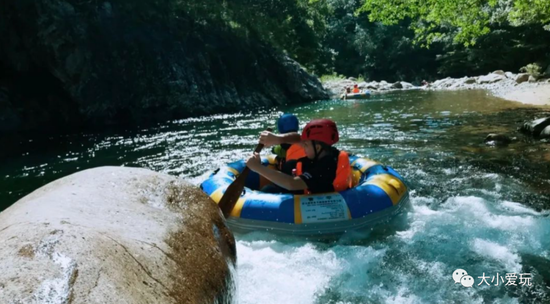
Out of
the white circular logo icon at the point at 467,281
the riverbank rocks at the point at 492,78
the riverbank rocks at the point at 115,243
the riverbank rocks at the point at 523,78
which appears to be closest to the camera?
the riverbank rocks at the point at 115,243

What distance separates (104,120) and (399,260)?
15.1 metres

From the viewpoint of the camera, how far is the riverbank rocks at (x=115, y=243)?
164 cm

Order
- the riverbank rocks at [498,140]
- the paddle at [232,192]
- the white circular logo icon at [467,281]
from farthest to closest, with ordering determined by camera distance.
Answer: the riverbank rocks at [498,140]
the paddle at [232,192]
the white circular logo icon at [467,281]

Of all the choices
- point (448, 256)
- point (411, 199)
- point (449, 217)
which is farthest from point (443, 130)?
point (448, 256)

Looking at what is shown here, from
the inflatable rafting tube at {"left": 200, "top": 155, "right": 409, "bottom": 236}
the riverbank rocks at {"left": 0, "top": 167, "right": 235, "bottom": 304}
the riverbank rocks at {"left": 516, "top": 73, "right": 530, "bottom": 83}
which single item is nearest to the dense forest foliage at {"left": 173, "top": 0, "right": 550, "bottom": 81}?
the riverbank rocks at {"left": 516, "top": 73, "right": 530, "bottom": 83}

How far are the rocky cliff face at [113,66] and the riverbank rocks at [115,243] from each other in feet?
48.7

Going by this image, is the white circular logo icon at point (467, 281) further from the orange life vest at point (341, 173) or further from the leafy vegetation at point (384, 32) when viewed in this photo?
the leafy vegetation at point (384, 32)

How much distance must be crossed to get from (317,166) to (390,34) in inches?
1455

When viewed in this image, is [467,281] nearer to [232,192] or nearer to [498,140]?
[232,192]

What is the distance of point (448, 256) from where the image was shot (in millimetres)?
4105

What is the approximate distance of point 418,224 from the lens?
4.95 m

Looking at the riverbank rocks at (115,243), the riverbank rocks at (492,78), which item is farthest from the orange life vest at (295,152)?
the riverbank rocks at (492,78)

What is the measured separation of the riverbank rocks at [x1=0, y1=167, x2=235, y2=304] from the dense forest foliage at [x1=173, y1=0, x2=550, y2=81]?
998 cm

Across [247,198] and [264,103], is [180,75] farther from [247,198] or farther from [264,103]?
[247,198]
